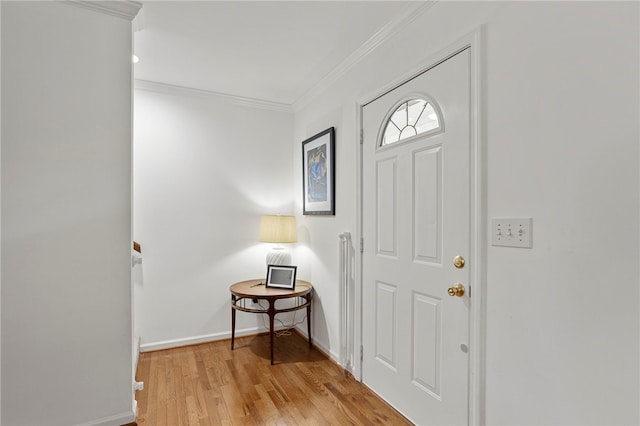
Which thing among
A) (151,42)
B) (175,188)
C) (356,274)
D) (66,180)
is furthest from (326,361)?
(151,42)

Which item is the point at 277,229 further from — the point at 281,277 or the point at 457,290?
the point at 457,290

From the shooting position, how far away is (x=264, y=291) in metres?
2.83

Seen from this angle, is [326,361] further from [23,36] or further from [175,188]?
[23,36]

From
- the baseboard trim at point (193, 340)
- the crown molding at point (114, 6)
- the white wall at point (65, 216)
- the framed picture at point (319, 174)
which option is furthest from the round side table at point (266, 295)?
the crown molding at point (114, 6)

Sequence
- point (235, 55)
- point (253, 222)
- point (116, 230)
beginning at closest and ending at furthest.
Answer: point (116, 230) → point (235, 55) → point (253, 222)

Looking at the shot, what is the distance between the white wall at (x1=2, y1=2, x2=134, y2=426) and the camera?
1.63 metres

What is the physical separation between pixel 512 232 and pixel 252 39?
1.97 meters

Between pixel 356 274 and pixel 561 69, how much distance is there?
166 cm

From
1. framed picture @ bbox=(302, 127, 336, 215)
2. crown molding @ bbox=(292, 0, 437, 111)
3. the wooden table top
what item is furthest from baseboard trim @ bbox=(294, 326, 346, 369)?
crown molding @ bbox=(292, 0, 437, 111)

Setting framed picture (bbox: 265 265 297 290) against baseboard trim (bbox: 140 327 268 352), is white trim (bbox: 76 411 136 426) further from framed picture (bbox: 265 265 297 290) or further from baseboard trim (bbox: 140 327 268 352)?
framed picture (bbox: 265 265 297 290)

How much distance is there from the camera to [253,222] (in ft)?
11.1

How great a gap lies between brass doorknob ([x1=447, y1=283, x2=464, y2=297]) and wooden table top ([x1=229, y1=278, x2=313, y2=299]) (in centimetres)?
149

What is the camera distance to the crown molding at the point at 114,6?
68.4 inches

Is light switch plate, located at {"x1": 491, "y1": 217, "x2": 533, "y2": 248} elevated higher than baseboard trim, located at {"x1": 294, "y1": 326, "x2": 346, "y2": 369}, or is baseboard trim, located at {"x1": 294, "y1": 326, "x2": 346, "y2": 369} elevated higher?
light switch plate, located at {"x1": 491, "y1": 217, "x2": 533, "y2": 248}
